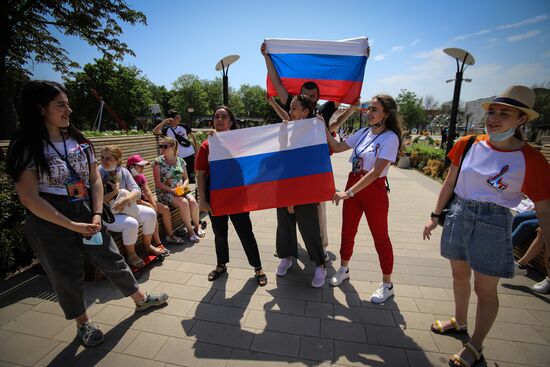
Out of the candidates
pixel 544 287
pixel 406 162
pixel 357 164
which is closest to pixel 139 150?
pixel 357 164

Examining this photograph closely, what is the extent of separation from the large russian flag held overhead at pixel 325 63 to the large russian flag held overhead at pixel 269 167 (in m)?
1.14

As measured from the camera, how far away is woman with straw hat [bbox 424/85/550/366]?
6.04 feet

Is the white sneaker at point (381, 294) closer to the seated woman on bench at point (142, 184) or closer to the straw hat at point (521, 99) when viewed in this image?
the straw hat at point (521, 99)

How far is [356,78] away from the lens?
3596mm

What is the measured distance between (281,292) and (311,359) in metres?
1.01

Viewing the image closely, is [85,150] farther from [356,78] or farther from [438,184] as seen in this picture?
[438,184]

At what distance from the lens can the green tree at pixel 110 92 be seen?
4194 centimetres

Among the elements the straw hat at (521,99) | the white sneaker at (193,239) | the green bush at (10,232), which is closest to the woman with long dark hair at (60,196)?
the green bush at (10,232)

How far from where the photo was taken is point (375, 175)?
2.65 meters

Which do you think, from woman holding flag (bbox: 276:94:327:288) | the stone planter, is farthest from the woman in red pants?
the stone planter

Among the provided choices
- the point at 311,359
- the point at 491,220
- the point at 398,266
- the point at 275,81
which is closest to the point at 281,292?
the point at 311,359

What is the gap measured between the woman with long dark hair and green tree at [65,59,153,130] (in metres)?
47.7

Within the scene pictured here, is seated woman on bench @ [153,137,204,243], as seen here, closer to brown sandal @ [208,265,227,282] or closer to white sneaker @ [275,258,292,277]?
brown sandal @ [208,265,227,282]

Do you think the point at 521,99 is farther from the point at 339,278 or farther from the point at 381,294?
the point at 339,278
